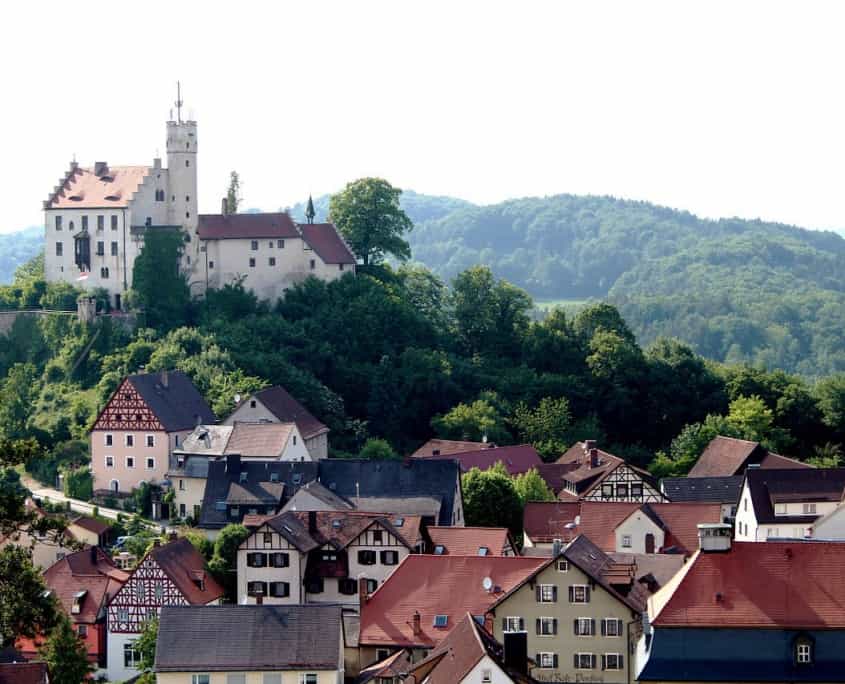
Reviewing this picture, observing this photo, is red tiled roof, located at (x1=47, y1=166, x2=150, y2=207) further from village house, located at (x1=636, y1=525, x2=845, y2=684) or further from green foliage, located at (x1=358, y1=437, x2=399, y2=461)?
village house, located at (x1=636, y1=525, x2=845, y2=684)

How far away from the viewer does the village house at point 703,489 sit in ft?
259

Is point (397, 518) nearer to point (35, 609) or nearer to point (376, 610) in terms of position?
point (376, 610)

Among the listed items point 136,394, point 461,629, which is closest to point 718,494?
point 136,394

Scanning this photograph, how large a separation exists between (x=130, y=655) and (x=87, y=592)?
3.39m

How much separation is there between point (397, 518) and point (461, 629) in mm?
16858

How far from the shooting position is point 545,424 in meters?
94.0

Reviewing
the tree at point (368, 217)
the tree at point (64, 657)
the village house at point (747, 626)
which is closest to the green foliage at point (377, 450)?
the tree at point (368, 217)

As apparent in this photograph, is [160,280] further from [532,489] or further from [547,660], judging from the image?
[547,660]

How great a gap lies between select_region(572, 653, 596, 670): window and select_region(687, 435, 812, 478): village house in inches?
1215

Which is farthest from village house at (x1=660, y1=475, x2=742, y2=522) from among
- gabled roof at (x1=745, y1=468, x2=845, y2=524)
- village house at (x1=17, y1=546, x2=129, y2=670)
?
village house at (x1=17, y1=546, x2=129, y2=670)

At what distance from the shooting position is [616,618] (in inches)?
2135

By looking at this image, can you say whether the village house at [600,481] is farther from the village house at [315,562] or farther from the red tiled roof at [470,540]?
the village house at [315,562]

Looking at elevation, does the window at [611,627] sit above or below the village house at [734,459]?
below

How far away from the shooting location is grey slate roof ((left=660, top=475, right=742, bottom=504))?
79069 mm
